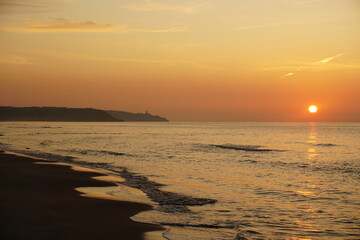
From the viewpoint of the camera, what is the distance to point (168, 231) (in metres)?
11.1

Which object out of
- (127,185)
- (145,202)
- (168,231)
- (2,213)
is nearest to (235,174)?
(127,185)

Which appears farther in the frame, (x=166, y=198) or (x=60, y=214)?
(x=166, y=198)

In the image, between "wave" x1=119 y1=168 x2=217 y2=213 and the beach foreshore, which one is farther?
"wave" x1=119 y1=168 x2=217 y2=213

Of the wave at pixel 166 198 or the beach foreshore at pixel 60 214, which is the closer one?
the beach foreshore at pixel 60 214

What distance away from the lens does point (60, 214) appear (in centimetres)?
1204

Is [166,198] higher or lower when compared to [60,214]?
lower

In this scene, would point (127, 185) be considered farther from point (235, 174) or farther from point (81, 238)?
point (81, 238)

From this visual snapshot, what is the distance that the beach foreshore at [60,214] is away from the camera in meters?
9.99

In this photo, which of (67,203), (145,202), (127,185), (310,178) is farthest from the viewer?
(310,178)

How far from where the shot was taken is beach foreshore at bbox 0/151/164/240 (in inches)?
393

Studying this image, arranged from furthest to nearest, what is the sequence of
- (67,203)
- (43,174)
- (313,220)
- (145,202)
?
(43,174)
(145,202)
(67,203)
(313,220)

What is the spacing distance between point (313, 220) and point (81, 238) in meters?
7.53

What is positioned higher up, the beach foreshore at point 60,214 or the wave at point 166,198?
the beach foreshore at point 60,214

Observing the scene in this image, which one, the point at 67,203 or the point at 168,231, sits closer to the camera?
the point at 168,231
